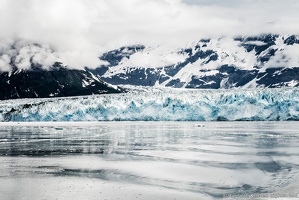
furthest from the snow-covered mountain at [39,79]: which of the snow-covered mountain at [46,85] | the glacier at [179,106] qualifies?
the glacier at [179,106]

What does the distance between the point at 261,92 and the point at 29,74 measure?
154 m

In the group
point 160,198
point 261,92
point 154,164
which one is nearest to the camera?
point 160,198

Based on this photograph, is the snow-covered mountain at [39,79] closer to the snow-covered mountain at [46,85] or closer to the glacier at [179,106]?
the snow-covered mountain at [46,85]

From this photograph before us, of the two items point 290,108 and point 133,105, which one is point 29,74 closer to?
point 133,105

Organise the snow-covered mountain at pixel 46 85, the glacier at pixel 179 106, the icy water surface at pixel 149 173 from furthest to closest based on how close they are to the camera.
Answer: the snow-covered mountain at pixel 46 85 → the glacier at pixel 179 106 → the icy water surface at pixel 149 173

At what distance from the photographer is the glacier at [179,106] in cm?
5450

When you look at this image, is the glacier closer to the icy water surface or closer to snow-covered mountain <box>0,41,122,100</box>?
the icy water surface

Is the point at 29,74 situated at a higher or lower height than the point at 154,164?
higher

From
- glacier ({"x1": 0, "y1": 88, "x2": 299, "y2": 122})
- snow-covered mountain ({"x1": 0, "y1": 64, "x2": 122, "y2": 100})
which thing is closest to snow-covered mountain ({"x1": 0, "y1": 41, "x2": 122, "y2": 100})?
snow-covered mountain ({"x1": 0, "y1": 64, "x2": 122, "y2": 100})

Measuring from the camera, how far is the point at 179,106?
191 ft

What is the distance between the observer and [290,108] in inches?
2132

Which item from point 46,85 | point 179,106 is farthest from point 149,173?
point 46,85

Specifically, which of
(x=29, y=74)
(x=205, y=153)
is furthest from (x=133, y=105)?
(x=29, y=74)

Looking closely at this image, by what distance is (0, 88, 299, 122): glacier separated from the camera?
54500 millimetres
